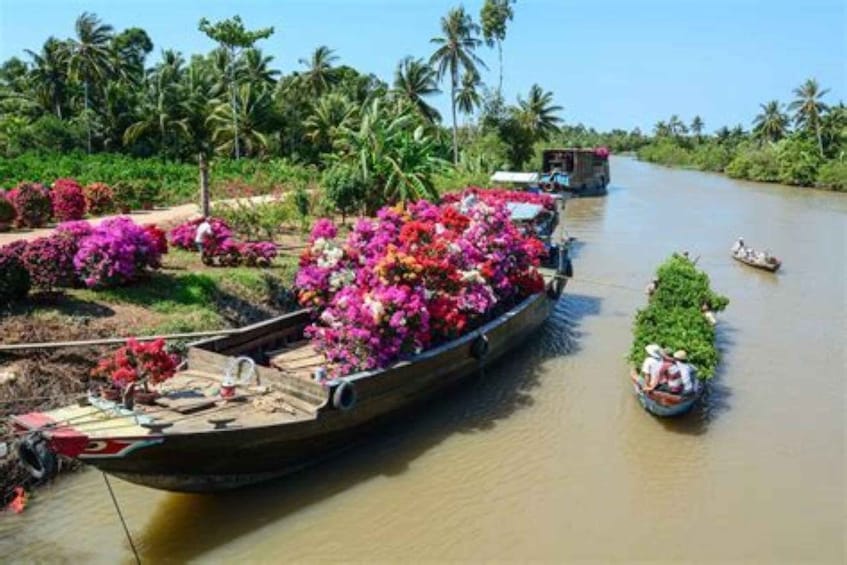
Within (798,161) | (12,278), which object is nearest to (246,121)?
(12,278)

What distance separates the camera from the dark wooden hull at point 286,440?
7223 mm

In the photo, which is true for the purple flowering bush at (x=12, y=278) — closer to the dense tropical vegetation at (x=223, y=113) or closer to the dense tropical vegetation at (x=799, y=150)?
the dense tropical vegetation at (x=223, y=113)

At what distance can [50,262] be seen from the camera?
10.8 meters

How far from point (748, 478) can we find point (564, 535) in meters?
3.14

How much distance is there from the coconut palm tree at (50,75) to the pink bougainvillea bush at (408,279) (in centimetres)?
3567

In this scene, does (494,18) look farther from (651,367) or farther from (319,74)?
(651,367)

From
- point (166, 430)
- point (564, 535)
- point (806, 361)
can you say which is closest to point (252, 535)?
point (166, 430)

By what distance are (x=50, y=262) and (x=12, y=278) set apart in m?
0.94

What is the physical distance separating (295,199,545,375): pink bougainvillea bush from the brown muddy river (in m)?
1.38

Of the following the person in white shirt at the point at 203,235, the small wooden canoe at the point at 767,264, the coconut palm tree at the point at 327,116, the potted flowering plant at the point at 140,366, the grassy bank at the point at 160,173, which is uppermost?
the coconut palm tree at the point at 327,116

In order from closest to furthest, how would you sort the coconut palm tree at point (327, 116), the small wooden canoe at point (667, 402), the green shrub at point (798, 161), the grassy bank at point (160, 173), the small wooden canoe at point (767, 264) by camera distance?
the small wooden canoe at point (667, 402) → the small wooden canoe at point (767, 264) → the grassy bank at point (160, 173) → the coconut palm tree at point (327, 116) → the green shrub at point (798, 161)

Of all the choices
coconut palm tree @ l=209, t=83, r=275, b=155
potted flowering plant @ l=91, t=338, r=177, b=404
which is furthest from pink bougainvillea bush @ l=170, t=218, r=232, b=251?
coconut palm tree @ l=209, t=83, r=275, b=155

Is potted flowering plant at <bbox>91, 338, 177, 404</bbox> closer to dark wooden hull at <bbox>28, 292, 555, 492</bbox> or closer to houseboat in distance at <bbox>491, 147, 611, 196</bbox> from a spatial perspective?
dark wooden hull at <bbox>28, 292, 555, 492</bbox>

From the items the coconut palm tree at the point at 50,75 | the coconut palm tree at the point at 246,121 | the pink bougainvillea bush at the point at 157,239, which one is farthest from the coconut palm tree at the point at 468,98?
the pink bougainvillea bush at the point at 157,239
